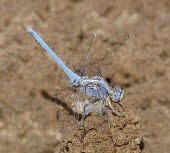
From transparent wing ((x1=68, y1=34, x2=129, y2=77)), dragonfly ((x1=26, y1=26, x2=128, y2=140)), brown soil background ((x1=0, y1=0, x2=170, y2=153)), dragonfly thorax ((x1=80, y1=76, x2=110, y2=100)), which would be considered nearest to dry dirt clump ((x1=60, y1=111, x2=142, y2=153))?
brown soil background ((x1=0, y1=0, x2=170, y2=153))

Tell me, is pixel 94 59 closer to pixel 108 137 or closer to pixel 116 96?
pixel 116 96

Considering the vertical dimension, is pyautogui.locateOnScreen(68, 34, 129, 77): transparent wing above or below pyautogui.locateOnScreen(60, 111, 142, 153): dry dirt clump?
above

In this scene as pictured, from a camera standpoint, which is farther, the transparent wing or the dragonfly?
the transparent wing

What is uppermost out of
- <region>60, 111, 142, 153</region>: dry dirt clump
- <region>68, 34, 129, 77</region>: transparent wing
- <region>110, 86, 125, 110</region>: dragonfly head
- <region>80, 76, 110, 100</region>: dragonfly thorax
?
<region>68, 34, 129, 77</region>: transparent wing

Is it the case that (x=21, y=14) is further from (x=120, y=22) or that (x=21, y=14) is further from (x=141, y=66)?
(x=141, y=66)

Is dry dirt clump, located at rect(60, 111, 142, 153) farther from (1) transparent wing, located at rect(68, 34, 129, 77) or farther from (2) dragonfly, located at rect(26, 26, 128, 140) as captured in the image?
(1) transparent wing, located at rect(68, 34, 129, 77)

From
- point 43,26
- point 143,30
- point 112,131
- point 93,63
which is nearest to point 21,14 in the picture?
point 43,26

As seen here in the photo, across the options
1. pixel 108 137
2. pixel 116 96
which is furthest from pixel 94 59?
pixel 108 137
